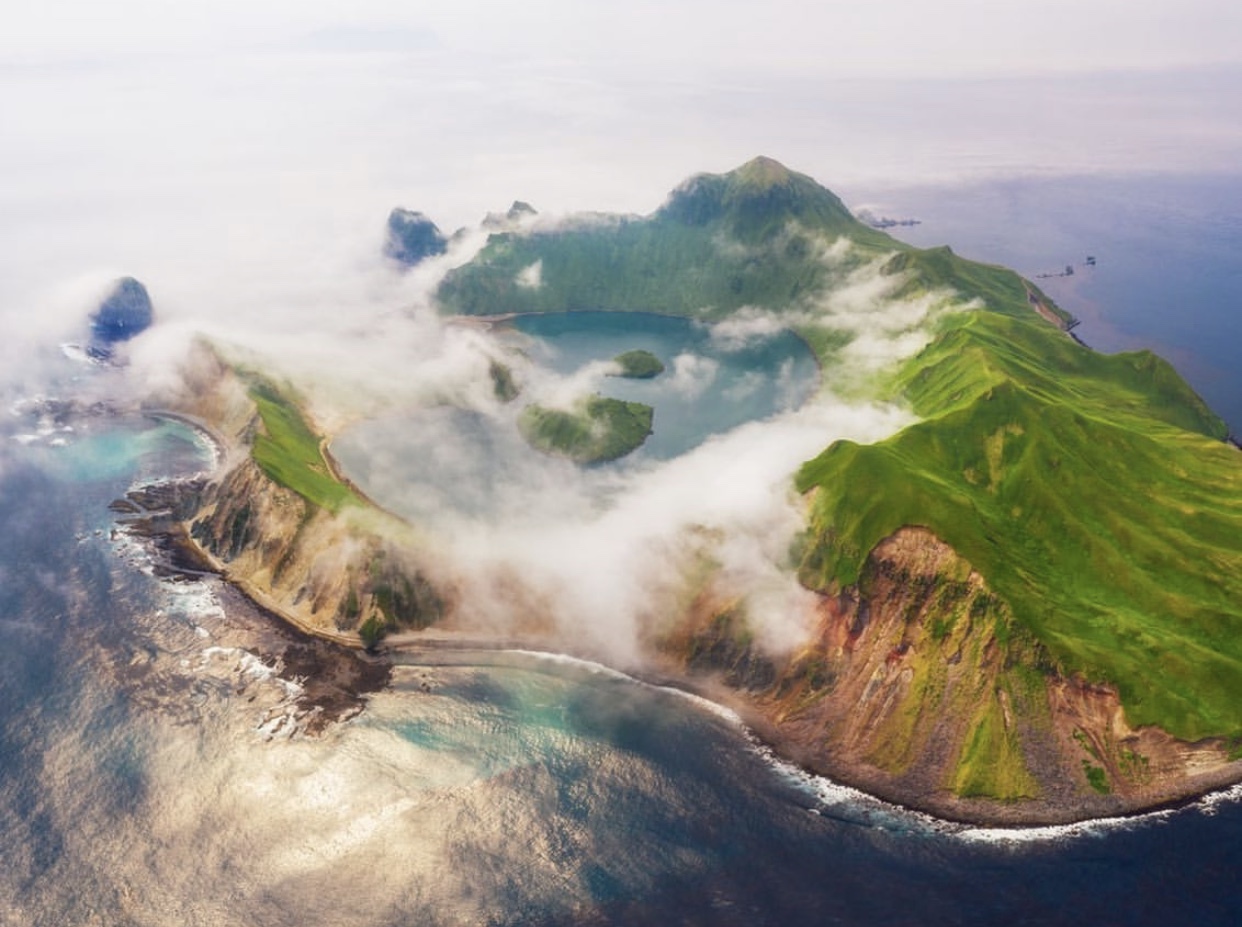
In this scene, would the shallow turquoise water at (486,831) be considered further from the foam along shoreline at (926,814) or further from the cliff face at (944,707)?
the cliff face at (944,707)

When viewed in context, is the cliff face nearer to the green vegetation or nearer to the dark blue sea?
the green vegetation

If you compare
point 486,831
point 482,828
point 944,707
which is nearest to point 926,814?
point 944,707

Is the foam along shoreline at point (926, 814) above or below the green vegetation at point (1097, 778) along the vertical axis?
below

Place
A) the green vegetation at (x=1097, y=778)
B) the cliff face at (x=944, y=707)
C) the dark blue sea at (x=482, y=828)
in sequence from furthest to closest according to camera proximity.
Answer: the cliff face at (x=944, y=707)
the green vegetation at (x=1097, y=778)
the dark blue sea at (x=482, y=828)

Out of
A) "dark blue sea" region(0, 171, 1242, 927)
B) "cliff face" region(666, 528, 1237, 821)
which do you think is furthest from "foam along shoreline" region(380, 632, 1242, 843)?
"cliff face" region(666, 528, 1237, 821)

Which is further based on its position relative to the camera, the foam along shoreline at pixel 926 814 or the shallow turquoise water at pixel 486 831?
the foam along shoreline at pixel 926 814

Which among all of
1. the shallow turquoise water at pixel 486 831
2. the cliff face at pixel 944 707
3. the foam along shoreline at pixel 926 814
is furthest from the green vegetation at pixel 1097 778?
the shallow turquoise water at pixel 486 831

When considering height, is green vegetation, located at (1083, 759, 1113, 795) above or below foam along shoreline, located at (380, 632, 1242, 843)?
above

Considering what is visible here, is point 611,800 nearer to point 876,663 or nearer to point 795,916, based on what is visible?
point 795,916

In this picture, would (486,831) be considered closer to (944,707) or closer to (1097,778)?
(944,707)
